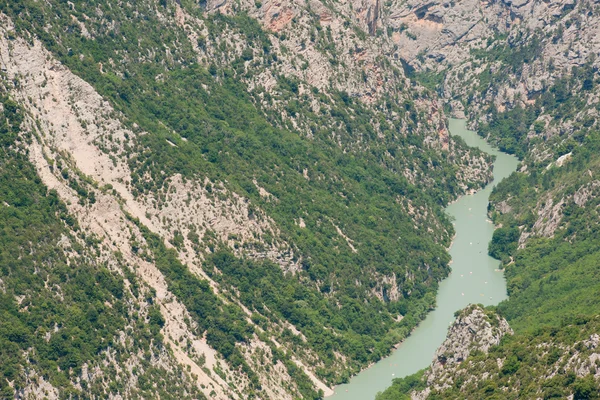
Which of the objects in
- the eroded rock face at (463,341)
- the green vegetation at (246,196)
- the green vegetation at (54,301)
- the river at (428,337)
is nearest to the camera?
the green vegetation at (54,301)

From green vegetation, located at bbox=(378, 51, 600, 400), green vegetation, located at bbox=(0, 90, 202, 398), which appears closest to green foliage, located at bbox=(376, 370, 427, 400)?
green vegetation, located at bbox=(378, 51, 600, 400)

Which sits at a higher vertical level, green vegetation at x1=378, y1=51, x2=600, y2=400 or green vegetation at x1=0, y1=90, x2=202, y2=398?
green vegetation at x1=378, y1=51, x2=600, y2=400

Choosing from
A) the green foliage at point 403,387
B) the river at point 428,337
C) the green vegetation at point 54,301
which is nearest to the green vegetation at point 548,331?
the green foliage at point 403,387

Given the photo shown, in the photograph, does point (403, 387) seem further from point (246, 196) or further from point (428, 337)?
point (246, 196)

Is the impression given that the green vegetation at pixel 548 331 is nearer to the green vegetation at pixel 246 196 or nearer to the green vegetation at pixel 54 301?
the green vegetation at pixel 246 196

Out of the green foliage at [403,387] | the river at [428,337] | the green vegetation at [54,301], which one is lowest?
the green vegetation at [54,301]

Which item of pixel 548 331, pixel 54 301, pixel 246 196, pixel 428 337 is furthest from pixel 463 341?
pixel 54 301

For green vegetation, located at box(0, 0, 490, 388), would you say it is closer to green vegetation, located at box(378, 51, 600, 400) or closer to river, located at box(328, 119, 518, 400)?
river, located at box(328, 119, 518, 400)

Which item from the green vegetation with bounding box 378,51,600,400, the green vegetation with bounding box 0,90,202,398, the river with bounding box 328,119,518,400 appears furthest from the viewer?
the river with bounding box 328,119,518,400

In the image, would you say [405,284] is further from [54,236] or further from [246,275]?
[54,236]
